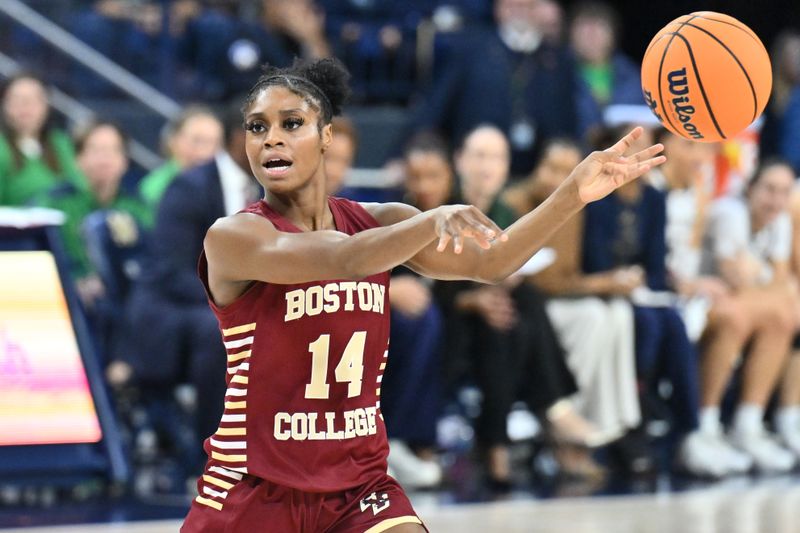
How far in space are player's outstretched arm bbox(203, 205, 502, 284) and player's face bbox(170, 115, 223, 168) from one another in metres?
4.29

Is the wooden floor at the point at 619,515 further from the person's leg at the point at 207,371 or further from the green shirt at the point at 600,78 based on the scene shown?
the green shirt at the point at 600,78

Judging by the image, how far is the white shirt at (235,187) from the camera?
6.59 m

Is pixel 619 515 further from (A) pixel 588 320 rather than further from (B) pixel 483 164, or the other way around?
(B) pixel 483 164

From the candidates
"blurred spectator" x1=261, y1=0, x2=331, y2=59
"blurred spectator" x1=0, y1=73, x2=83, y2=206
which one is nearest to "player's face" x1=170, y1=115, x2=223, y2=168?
"blurred spectator" x1=0, y1=73, x2=83, y2=206

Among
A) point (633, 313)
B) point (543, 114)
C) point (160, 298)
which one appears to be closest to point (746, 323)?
point (633, 313)

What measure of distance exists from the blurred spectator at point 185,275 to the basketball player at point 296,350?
9.75 ft

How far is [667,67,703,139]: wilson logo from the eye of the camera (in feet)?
13.0

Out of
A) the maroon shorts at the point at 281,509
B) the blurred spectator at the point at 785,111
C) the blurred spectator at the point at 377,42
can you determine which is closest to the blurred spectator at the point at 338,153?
the maroon shorts at the point at 281,509

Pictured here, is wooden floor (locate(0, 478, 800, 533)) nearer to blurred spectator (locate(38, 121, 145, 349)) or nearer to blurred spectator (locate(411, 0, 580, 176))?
blurred spectator (locate(38, 121, 145, 349))

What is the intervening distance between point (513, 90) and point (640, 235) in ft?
6.17

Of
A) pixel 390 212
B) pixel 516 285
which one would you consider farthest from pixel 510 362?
pixel 390 212

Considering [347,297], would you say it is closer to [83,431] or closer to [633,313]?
[83,431]

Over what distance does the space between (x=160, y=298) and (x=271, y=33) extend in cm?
388

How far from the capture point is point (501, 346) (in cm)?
719
